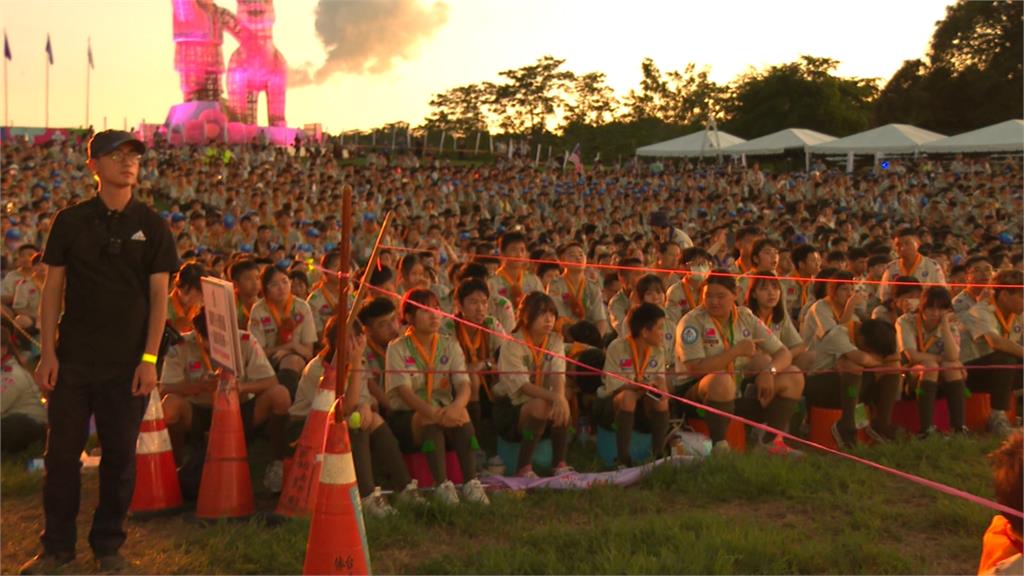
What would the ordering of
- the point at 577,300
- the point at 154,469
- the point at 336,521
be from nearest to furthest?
the point at 336,521 → the point at 154,469 → the point at 577,300

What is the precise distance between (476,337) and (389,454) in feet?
4.76

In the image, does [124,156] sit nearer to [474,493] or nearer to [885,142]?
[474,493]

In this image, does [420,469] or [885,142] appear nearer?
[420,469]

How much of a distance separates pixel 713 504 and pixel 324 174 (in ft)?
73.5

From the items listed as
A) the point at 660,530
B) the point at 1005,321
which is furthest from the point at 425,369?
the point at 1005,321

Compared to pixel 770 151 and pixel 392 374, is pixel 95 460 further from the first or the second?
pixel 770 151

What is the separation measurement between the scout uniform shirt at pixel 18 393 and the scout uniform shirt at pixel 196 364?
1314mm

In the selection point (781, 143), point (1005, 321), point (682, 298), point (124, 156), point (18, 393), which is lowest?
point (18, 393)

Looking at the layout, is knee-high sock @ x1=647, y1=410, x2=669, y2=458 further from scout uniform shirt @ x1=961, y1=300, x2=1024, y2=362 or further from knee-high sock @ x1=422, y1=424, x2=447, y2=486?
scout uniform shirt @ x1=961, y1=300, x2=1024, y2=362

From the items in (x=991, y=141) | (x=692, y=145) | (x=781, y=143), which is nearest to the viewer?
(x=991, y=141)

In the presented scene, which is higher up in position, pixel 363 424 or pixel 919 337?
pixel 919 337

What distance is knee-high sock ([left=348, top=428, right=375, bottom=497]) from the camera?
192 inches

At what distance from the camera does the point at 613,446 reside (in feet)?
19.8

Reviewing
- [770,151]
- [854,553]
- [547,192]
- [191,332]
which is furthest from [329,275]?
[770,151]
